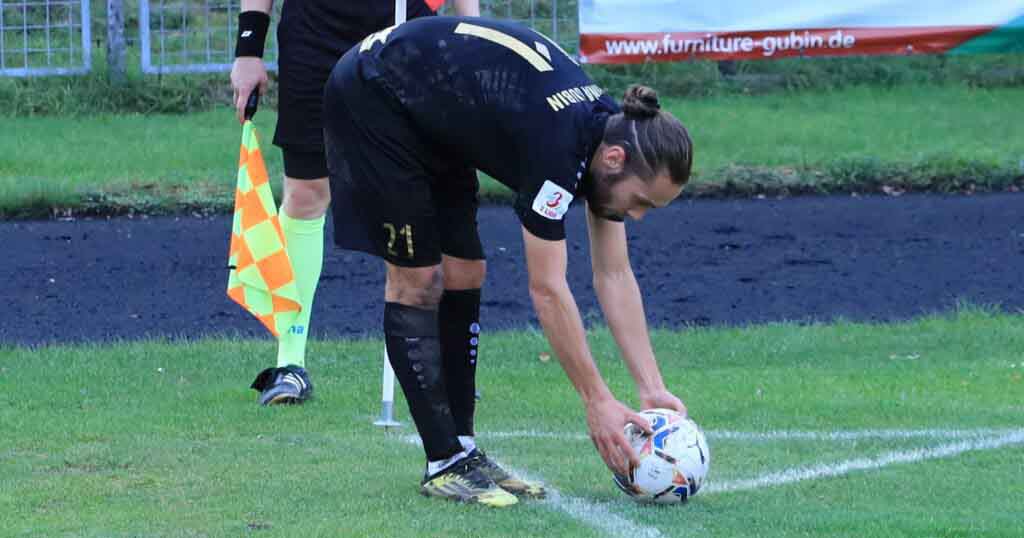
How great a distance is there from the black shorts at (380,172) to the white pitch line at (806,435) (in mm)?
1122

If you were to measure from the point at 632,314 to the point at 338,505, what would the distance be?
1008mm

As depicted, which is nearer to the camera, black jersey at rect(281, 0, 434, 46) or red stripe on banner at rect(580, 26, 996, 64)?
black jersey at rect(281, 0, 434, 46)

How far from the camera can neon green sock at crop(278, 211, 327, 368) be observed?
6977 mm

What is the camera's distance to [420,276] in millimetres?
5254

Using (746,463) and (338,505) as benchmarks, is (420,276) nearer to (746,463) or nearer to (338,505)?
(338,505)

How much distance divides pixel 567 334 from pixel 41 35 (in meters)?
9.54

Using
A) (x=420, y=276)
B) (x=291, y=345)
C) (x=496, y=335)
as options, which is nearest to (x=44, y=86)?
(x=496, y=335)

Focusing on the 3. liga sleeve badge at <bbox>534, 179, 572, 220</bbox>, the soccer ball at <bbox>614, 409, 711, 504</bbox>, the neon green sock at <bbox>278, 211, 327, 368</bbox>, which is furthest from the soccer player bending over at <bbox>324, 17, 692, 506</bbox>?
the neon green sock at <bbox>278, 211, 327, 368</bbox>

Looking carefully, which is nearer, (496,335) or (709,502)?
(709,502)

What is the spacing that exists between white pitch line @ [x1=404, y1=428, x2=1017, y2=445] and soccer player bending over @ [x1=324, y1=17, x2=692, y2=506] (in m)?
0.73

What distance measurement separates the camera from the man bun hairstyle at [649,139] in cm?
477

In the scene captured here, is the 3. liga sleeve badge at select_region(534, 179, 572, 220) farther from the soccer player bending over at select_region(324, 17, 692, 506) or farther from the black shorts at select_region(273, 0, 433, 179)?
the black shorts at select_region(273, 0, 433, 179)

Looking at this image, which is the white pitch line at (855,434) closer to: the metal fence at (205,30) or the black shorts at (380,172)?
the black shorts at (380,172)

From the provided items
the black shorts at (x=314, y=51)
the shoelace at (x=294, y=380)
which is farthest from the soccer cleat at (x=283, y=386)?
the black shorts at (x=314, y=51)
